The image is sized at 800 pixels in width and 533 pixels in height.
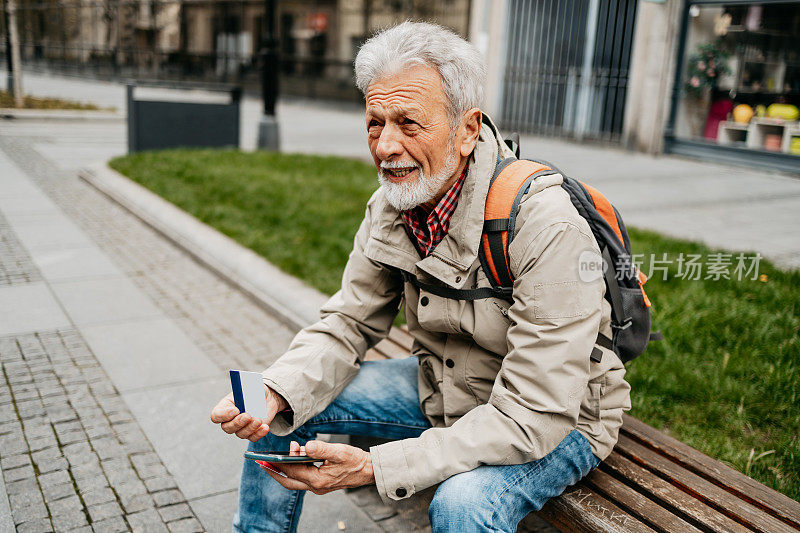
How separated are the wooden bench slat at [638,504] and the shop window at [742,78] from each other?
1121 centimetres

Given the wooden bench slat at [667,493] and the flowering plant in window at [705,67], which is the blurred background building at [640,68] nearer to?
the flowering plant in window at [705,67]

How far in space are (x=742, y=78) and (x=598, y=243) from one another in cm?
1192

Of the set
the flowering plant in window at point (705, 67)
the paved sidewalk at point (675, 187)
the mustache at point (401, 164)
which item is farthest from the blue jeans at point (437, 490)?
the flowering plant in window at point (705, 67)

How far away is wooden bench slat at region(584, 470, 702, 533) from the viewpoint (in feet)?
6.79

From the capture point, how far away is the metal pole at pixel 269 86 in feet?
35.4

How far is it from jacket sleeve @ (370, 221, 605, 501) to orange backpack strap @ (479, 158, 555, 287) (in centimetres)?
11

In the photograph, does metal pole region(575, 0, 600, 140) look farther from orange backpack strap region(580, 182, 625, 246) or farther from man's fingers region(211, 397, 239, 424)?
man's fingers region(211, 397, 239, 424)

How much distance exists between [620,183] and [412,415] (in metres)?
8.23

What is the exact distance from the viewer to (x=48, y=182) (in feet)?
29.6

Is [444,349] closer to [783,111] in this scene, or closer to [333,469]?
[333,469]

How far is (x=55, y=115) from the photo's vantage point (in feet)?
51.7

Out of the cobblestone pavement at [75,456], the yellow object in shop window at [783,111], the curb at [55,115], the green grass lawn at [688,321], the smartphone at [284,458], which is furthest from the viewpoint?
the curb at [55,115]

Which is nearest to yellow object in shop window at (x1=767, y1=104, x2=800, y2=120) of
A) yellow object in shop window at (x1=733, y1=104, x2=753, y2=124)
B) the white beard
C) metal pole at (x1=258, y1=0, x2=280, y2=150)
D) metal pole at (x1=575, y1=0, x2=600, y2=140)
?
yellow object in shop window at (x1=733, y1=104, x2=753, y2=124)

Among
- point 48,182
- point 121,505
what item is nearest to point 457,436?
point 121,505
